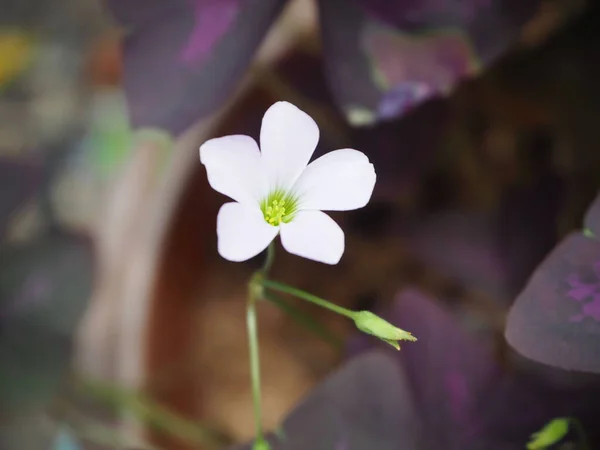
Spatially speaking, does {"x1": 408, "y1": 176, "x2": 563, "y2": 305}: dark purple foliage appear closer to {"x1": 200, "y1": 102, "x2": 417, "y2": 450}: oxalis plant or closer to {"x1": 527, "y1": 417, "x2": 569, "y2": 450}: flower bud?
{"x1": 527, "y1": 417, "x2": 569, "y2": 450}: flower bud

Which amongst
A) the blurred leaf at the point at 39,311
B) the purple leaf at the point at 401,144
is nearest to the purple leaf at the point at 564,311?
the purple leaf at the point at 401,144

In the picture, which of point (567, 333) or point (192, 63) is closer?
point (567, 333)

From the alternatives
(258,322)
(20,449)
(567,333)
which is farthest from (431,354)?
(20,449)

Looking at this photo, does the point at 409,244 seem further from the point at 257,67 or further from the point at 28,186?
the point at 28,186

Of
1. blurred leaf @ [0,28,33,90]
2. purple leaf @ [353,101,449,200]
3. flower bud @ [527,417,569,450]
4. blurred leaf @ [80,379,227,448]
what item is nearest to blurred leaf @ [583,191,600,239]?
flower bud @ [527,417,569,450]

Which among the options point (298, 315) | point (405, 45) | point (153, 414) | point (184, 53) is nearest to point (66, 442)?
point (153, 414)

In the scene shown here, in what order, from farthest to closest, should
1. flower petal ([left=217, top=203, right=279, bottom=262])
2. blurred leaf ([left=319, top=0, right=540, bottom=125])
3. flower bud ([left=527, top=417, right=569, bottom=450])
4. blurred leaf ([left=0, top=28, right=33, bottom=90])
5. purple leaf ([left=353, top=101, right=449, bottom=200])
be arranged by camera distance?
blurred leaf ([left=0, top=28, right=33, bottom=90])
purple leaf ([left=353, top=101, right=449, bottom=200])
blurred leaf ([left=319, top=0, right=540, bottom=125])
flower bud ([left=527, top=417, right=569, bottom=450])
flower petal ([left=217, top=203, right=279, bottom=262])

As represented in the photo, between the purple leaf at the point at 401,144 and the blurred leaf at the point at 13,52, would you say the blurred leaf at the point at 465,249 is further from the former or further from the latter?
the blurred leaf at the point at 13,52
